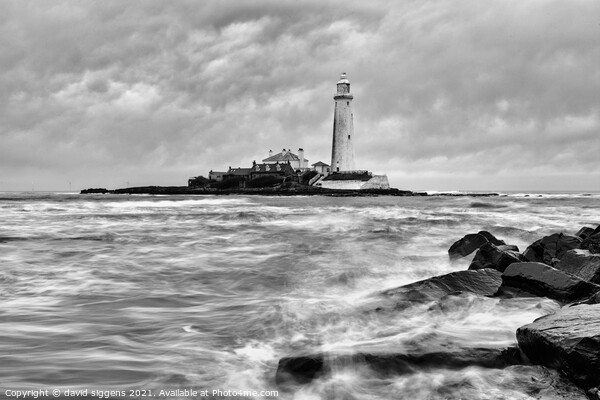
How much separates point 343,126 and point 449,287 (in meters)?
50.5

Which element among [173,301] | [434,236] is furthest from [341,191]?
[173,301]

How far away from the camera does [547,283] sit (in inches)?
214

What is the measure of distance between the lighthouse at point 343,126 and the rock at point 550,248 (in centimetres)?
4781

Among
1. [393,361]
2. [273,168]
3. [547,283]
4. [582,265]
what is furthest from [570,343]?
[273,168]

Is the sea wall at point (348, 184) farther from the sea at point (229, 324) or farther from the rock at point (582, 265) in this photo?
the rock at point (582, 265)

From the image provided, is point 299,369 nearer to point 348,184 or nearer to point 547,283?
point 547,283

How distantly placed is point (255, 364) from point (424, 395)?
1.34m

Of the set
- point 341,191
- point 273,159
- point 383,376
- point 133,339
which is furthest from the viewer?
point 273,159

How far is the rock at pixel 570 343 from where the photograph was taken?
3.02 metres

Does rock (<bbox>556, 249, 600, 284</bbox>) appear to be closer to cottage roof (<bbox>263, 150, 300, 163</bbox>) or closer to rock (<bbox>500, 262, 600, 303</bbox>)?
rock (<bbox>500, 262, 600, 303</bbox>)

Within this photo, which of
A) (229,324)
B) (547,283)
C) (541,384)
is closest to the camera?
(541,384)

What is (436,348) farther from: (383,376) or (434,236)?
(434,236)

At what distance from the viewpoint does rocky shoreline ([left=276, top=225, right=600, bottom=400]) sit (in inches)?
121

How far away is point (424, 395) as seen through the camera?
131 inches
